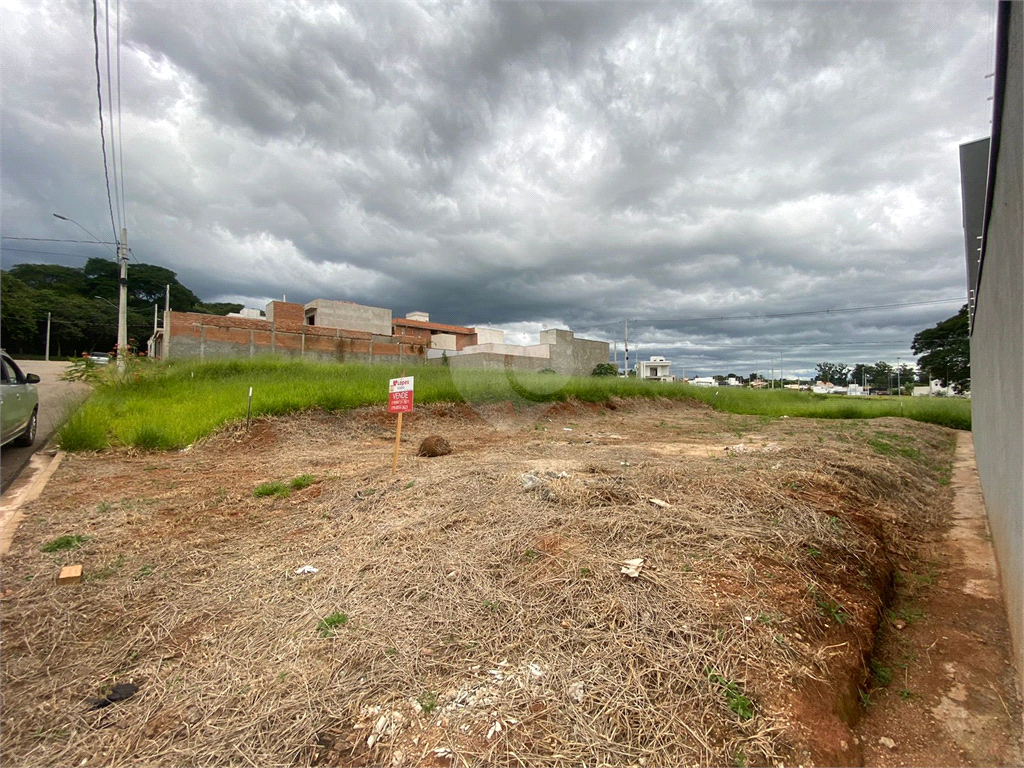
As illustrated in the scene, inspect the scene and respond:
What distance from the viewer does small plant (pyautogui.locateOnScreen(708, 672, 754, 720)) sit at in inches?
72.6

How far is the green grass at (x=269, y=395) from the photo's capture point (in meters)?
7.52

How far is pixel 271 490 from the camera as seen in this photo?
16.4 ft

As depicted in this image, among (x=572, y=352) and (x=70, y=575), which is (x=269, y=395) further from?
(x=572, y=352)

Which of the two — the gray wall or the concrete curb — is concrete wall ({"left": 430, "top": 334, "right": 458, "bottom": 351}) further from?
the gray wall

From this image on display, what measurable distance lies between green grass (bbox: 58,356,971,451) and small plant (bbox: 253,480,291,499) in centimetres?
364

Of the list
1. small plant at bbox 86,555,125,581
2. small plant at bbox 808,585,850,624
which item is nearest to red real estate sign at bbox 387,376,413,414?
small plant at bbox 86,555,125,581

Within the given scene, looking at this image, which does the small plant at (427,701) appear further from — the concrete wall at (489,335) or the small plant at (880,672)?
the concrete wall at (489,335)

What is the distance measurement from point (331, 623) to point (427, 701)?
773 mm

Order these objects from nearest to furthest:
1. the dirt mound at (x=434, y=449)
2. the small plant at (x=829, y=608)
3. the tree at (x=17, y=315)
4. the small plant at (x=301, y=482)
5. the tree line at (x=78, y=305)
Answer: the small plant at (x=829, y=608) → the small plant at (x=301, y=482) → the dirt mound at (x=434, y=449) → the tree at (x=17, y=315) → the tree line at (x=78, y=305)

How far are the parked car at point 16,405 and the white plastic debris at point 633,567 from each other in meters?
7.31

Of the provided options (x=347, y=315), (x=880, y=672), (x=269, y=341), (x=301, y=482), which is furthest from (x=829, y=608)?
(x=347, y=315)

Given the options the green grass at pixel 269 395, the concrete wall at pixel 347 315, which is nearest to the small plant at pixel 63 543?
the green grass at pixel 269 395

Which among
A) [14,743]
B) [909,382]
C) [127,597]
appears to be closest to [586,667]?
[14,743]

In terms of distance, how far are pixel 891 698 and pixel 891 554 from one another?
2.23 metres
